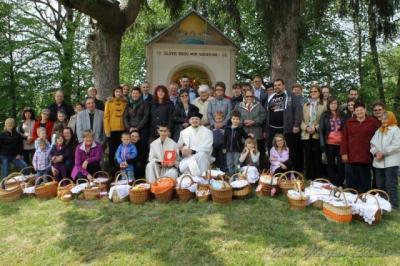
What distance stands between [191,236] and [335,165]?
3.03m

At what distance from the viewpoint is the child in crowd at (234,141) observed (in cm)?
656

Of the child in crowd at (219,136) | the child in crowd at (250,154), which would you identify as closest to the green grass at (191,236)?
the child in crowd at (250,154)

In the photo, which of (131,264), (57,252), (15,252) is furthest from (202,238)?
(15,252)

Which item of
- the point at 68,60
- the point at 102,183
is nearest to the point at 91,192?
the point at 102,183

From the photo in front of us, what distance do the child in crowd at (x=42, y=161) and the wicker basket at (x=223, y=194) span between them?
10.3 feet

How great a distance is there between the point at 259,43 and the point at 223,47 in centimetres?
986

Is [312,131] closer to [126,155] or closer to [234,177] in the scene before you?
[234,177]

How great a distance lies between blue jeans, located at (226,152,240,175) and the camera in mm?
6625

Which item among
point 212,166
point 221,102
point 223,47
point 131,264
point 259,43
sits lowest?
point 131,264

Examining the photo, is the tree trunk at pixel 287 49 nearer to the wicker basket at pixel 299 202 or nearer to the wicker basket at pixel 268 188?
the wicker basket at pixel 268 188

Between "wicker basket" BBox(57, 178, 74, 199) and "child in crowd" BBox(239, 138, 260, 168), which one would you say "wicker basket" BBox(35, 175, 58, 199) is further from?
"child in crowd" BBox(239, 138, 260, 168)

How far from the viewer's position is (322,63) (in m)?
18.2

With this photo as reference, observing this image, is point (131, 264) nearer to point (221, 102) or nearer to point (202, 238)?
point (202, 238)

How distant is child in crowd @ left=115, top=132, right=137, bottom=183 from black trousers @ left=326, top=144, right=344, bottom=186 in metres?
3.11
